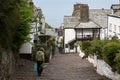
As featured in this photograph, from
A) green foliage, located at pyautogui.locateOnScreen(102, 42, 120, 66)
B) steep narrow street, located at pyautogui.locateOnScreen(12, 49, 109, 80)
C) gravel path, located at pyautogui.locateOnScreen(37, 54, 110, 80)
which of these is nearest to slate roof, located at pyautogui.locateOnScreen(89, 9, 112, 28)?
gravel path, located at pyautogui.locateOnScreen(37, 54, 110, 80)

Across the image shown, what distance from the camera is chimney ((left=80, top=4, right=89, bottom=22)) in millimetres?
72562

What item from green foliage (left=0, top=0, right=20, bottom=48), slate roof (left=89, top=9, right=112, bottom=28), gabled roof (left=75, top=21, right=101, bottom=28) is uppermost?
green foliage (left=0, top=0, right=20, bottom=48)

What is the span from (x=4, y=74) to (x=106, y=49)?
16.9 ft

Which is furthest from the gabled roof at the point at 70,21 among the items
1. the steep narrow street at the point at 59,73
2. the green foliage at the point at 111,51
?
the green foliage at the point at 111,51

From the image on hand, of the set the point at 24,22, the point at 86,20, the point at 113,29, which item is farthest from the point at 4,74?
the point at 86,20

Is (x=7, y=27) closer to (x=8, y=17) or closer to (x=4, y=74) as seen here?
(x=8, y=17)

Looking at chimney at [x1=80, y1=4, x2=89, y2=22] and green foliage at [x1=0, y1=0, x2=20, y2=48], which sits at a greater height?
green foliage at [x1=0, y1=0, x2=20, y2=48]

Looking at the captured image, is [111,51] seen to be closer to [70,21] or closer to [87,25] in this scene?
[87,25]

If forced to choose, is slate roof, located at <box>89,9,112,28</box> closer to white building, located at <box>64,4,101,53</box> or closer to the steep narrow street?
white building, located at <box>64,4,101,53</box>

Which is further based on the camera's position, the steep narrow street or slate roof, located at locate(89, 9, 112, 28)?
slate roof, located at locate(89, 9, 112, 28)

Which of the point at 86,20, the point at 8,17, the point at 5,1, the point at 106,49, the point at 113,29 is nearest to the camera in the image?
the point at 5,1

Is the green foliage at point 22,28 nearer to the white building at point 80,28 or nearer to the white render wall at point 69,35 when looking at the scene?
the white building at point 80,28

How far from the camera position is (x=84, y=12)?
73250 millimetres

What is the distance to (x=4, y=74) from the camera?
628 inches
